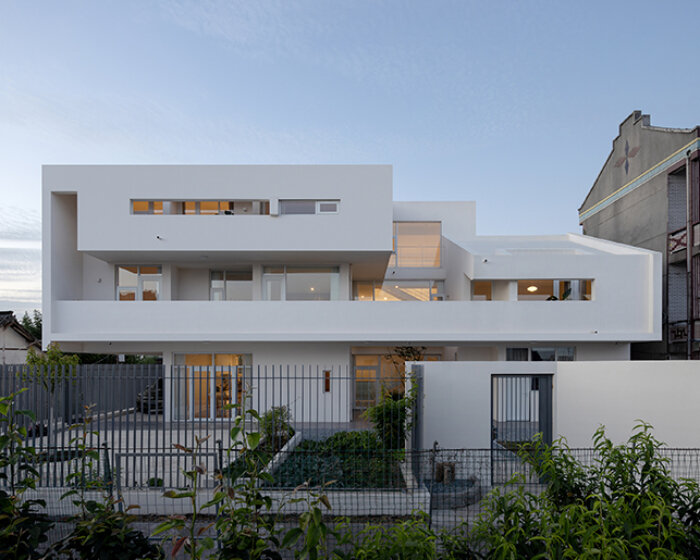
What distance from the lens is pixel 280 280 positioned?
15875mm

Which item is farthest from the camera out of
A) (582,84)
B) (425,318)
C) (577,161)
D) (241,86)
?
(577,161)

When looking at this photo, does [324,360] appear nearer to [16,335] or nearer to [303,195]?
[303,195]

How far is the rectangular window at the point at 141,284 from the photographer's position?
15.9 metres

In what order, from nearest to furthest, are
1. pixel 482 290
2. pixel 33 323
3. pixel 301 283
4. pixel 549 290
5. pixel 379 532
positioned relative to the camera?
pixel 379 532 → pixel 301 283 → pixel 549 290 → pixel 482 290 → pixel 33 323

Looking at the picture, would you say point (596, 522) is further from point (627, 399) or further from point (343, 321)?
point (343, 321)

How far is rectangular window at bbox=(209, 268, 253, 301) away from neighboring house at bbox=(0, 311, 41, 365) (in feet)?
45.5

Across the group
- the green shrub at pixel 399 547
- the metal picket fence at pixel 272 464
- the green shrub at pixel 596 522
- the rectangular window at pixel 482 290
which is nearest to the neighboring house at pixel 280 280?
the rectangular window at pixel 482 290

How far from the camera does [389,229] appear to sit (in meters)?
14.3

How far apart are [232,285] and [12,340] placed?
1594cm

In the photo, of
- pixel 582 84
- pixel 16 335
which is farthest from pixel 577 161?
pixel 16 335

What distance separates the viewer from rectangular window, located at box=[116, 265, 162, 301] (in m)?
15.9

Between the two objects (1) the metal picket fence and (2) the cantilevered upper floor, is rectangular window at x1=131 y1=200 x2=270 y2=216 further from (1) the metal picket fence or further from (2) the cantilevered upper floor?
(1) the metal picket fence

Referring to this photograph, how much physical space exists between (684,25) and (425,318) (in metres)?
13.4

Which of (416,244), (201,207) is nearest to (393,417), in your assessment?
(201,207)
